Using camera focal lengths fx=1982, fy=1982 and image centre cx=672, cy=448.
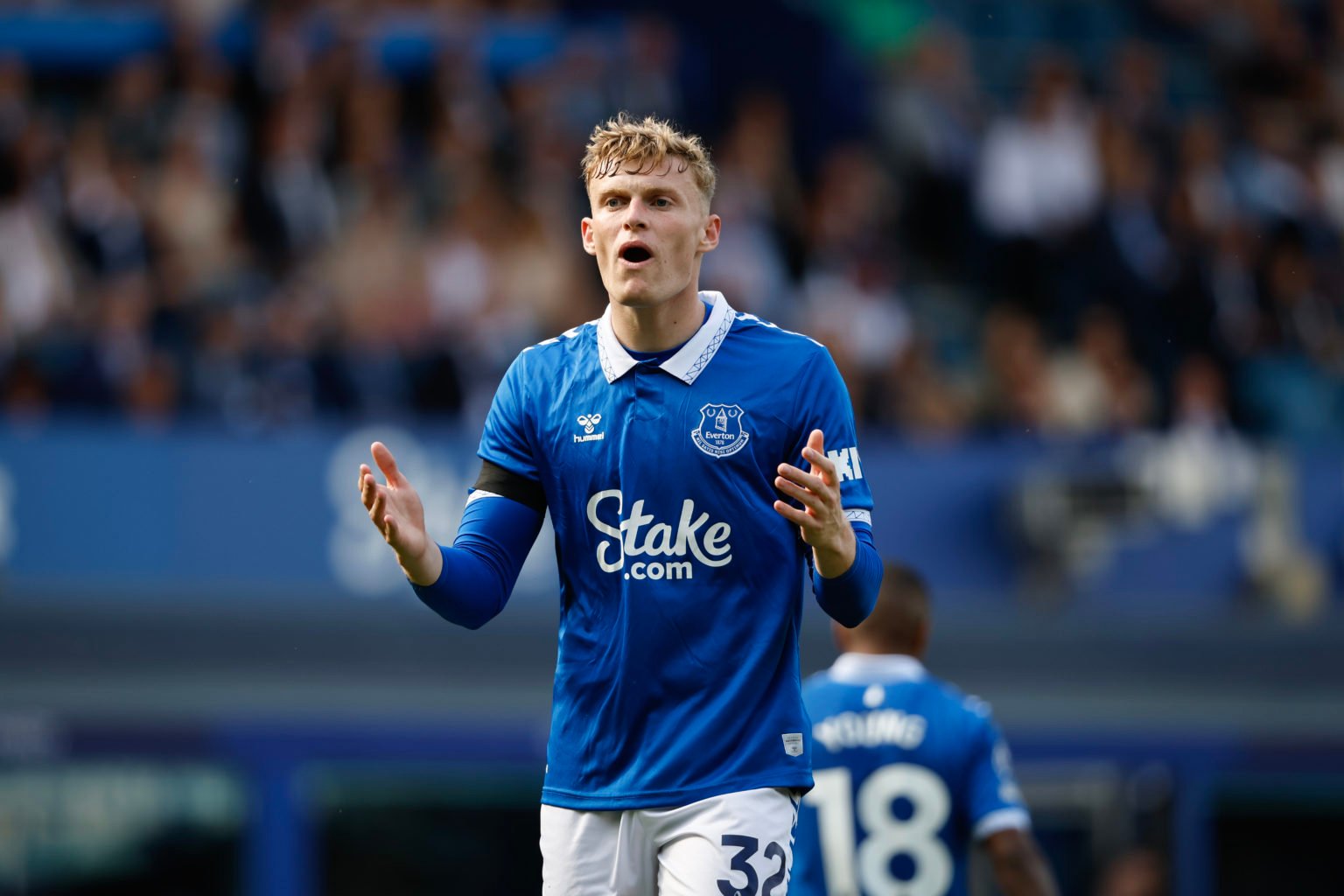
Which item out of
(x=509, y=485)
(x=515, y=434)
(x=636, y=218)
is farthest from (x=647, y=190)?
(x=509, y=485)

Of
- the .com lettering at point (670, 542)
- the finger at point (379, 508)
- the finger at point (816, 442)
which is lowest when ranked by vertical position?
the .com lettering at point (670, 542)

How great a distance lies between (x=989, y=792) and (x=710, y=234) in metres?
2.29

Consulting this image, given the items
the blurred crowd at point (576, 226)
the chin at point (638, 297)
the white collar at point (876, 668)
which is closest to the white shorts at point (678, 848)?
the chin at point (638, 297)

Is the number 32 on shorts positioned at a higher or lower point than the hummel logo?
lower

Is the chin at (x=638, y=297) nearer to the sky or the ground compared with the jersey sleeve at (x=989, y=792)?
nearer to the sky

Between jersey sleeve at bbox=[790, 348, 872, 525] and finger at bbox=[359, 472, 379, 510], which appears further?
jersey sleeve at bbox=[790, 348, 872, 525]

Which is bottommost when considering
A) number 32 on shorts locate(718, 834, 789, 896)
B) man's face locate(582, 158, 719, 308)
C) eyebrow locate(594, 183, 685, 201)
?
number 32 on shorts locate(718, 834, 789, 896)

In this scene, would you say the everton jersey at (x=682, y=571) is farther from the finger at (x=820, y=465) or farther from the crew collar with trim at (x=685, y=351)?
the finger at (x=820, y=465)

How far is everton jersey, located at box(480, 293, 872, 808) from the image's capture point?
4496mm

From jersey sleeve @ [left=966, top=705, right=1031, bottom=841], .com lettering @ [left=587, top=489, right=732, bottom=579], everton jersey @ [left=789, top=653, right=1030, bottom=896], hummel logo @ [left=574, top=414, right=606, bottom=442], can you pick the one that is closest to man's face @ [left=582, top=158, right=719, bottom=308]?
hummel logo @ [left=574, top=414, right=606, bottom=442]

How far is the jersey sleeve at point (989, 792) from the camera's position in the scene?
607 cm

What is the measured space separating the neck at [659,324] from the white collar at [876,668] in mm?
1897

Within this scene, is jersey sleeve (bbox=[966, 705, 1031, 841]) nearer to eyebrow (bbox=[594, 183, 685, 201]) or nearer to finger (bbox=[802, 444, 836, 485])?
finger (bbox=[802, 444, 836, 485])

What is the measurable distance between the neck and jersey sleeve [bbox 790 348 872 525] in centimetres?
31
